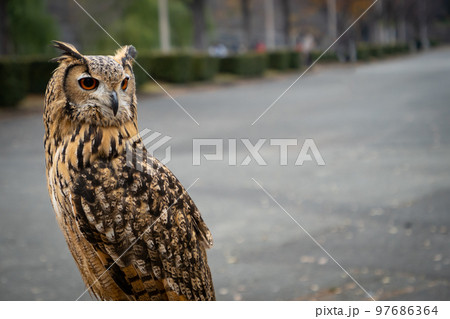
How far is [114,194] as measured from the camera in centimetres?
146

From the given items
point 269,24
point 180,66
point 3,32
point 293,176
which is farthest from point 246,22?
point 293,176

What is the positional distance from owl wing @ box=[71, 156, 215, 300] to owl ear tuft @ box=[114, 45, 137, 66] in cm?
26

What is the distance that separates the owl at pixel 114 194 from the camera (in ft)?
4.27

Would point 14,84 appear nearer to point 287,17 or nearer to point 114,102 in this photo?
point 114,102

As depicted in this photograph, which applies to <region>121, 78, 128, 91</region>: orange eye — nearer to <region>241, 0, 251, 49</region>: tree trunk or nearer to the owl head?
the owl head

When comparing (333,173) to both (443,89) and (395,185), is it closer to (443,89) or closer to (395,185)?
(395,185)

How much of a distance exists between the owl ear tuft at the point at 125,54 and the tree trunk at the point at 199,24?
831 inches

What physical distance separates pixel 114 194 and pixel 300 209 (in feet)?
14.0

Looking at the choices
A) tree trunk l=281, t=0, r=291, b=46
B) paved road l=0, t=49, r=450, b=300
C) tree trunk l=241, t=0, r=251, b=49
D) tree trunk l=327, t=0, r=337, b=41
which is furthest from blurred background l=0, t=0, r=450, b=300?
tree trunk l=281, t=0, r=291, b=46

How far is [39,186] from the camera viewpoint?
22.0ft

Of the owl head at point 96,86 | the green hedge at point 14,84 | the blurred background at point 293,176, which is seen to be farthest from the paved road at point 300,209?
→ the owl head at point 96,86

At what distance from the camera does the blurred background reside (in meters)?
4.09

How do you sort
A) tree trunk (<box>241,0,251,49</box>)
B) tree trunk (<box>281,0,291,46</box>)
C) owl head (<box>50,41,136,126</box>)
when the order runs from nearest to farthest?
1. owl head (<box>50,41,136,126</box>)
2. tree trunk (<box>241,0,251,49</box>)
3. tree trunk (<box>281,0,291,46</box>)

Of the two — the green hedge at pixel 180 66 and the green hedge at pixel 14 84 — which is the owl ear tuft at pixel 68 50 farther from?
the green hedge at pixel 180 66
